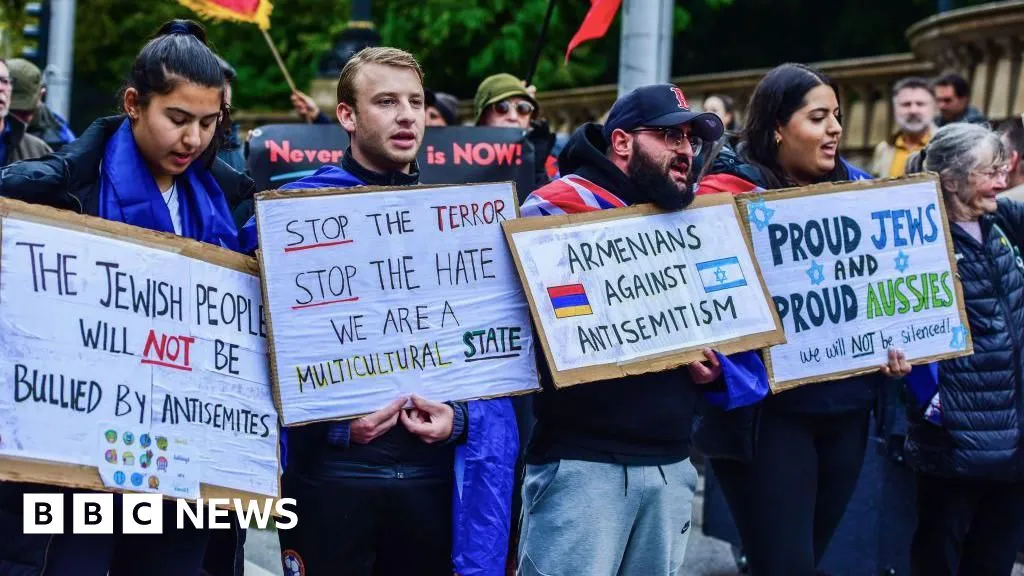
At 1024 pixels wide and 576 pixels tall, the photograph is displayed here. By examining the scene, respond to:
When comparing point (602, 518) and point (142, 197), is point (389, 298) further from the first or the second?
point (602, 518)

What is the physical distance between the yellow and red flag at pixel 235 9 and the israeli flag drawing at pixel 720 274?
3658 mm

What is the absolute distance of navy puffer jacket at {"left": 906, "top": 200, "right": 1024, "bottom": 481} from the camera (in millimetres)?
5219

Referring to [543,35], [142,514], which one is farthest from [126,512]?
[543,35]

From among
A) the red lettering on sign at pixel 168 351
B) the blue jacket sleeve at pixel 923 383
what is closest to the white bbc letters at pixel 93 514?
the red lettering on sign at pixel 168 351

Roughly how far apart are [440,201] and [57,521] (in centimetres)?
128

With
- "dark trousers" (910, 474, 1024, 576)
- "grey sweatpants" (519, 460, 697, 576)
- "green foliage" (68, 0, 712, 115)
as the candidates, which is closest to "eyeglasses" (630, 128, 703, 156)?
"grey sweatpants" (519, 460, 697, 576)

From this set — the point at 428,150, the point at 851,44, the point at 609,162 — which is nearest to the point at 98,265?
the point at 609,162

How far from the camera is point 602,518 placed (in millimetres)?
4047

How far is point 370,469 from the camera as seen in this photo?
3.92 meters

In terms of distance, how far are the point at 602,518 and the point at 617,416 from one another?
277 millimetres

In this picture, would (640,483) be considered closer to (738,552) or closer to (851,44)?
(738,552)

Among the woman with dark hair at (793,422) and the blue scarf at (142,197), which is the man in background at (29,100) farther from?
the woman with dark hair at (793,422)

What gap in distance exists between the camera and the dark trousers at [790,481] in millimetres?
4707

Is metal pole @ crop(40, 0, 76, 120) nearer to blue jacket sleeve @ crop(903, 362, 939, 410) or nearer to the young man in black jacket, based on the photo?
blue jacket sleeve @ crop(903, 362, 939, 410)
